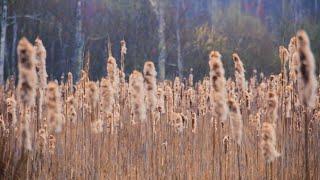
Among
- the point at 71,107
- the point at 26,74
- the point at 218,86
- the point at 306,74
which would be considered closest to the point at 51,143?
the point at 71,107

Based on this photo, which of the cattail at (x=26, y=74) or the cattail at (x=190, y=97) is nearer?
the cattail at (x=26, y=74)

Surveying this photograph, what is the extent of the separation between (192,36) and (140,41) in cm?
196

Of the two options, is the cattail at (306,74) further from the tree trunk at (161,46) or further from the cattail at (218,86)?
the tree trunk at (161,46)

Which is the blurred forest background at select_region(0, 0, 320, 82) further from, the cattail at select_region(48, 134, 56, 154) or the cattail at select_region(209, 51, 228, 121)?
the cattail at select_region(209, 51, 228, 121)

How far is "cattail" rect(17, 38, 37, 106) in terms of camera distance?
2.06 meters

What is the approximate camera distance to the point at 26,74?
2.06 m

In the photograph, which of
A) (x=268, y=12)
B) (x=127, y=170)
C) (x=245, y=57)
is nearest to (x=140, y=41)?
(x=245, y=57)

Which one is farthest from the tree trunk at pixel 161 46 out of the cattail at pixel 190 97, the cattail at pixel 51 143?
the cattail at pixel 51 143

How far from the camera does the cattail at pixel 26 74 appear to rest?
6.77ft

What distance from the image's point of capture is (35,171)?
3.08 m

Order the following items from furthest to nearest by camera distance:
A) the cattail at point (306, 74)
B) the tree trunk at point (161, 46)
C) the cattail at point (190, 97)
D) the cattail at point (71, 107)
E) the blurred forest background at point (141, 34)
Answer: the blurred forest background at point (141, 34) → the tree trunk at point (161, 46) → the cattail at point (190, 97) → the cattail at point (71, 107) → the cattail at point (306, 74)

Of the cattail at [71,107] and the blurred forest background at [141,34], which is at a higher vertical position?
the blurred forest background at [141,34]

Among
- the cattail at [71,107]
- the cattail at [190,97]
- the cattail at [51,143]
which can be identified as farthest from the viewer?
the cattail at [190,97]

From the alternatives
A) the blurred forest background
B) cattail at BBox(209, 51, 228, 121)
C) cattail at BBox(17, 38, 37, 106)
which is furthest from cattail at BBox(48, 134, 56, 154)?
the blurred forest background
